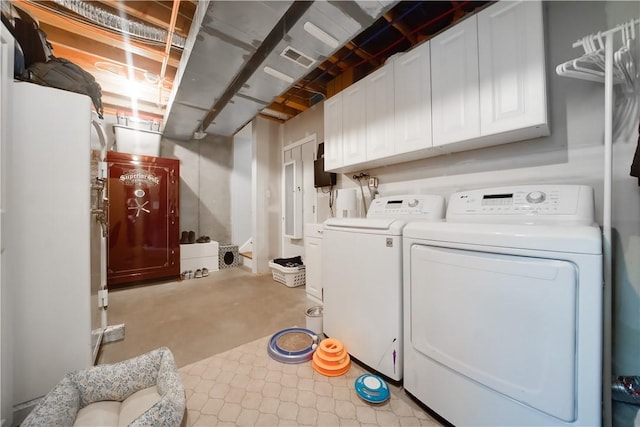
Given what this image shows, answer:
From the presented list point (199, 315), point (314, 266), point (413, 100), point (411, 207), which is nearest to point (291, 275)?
point (314, 266)

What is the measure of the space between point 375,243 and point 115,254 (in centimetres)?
372

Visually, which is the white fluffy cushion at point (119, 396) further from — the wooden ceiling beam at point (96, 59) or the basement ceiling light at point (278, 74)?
the wooden ceiling beam at point (96, 59)

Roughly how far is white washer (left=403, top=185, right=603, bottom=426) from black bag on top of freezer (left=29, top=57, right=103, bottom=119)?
2.30 meters

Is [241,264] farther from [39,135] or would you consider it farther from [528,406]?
[528,406]

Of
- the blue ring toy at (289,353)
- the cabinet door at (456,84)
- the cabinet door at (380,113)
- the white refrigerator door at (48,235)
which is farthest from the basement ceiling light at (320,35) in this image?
the blue ring toy at (289,353)

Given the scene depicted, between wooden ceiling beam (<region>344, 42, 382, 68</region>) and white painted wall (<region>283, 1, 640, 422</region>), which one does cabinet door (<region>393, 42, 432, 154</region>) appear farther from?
wooden ceiling beam (<region>344, 42, 382, 68</region>)

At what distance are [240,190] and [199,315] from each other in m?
3.11

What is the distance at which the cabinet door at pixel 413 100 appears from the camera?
5.69ft

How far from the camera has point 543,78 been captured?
4.09 feet

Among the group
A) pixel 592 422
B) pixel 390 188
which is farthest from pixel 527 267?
pixel 390 188

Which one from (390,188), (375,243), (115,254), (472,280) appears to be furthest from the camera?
(115,254)

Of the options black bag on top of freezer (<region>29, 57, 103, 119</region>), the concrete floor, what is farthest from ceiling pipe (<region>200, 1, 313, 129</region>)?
the concrete floor

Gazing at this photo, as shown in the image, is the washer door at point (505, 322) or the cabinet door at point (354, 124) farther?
the cabinet door at point (354, 124)

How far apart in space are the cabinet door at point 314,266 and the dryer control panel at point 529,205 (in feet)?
5.17
